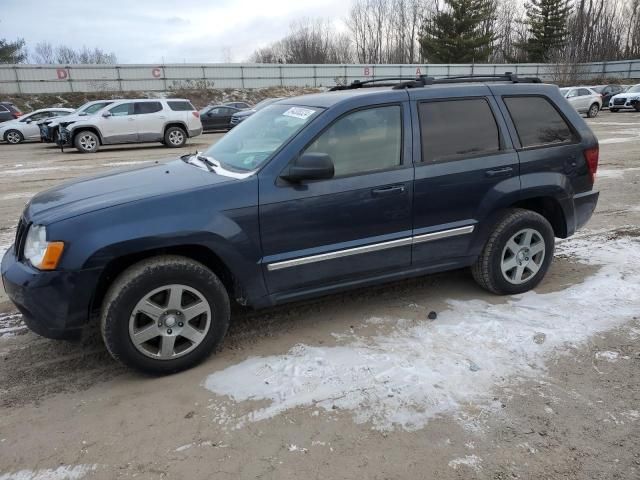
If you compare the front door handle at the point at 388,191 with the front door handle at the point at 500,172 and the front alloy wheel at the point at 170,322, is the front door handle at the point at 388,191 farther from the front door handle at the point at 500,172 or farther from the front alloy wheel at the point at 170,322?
the front alloy wheel at the point at 170,322

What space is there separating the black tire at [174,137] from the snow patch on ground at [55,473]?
622 inches

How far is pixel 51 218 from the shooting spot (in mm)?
3008

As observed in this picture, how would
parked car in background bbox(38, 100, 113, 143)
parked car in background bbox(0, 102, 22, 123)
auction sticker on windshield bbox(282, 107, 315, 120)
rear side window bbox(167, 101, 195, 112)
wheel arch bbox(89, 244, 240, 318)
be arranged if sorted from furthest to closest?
parked car in background bbox(0, 102, 22, 123), rear side window bbox(167, 101, 195, 112), parked car in background bbox(38, 100, 113, 143), auction sticker on windshield bbox(282, 107, 315, 120), wheel arch bbox(89, 244, 240, 318)

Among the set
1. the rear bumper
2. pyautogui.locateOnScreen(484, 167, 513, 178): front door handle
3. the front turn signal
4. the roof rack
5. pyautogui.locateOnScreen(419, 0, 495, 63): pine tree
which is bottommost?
the rear bumper

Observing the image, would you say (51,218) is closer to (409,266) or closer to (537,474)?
(409,266)

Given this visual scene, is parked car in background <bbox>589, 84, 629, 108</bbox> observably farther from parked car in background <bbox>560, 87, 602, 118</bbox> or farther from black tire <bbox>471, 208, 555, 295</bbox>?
black tire <bbox>471, 208, 555, 295</bbox>

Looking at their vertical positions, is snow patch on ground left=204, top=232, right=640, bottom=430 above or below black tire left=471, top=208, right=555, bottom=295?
below

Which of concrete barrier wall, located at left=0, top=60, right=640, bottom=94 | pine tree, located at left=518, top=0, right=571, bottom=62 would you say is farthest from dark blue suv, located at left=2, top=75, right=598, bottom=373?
pine tree, located at left=518, top=0, right=571, bottom=62

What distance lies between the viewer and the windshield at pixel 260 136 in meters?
3.56

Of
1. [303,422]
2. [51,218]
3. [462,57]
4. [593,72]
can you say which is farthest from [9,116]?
[593,72]

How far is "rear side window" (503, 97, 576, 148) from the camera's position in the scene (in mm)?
4199

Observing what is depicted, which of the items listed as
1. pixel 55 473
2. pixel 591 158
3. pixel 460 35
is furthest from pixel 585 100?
pixel 460 35

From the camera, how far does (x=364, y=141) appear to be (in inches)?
144

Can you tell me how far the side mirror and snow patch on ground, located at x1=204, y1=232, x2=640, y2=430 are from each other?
4.01 feet
